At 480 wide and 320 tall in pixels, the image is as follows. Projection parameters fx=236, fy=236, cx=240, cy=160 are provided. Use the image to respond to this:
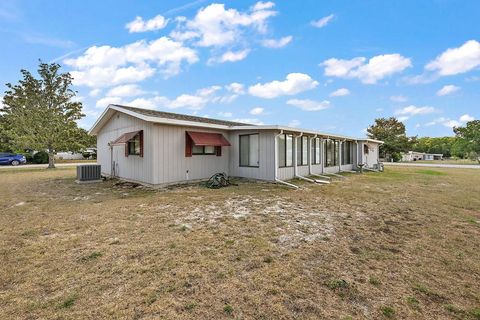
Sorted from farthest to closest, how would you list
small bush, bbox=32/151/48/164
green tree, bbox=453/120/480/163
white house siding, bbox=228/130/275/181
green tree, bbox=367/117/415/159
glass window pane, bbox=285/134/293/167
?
green tree, bbox=453/120/480/163, green tree, bbox=367/117/415/159, small bush, bbox=32/151/48/164, glass window pane, bbox=285/134/293/167, white house siding, bbox=228/130/275/181

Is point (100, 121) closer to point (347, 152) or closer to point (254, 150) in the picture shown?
point (254, 150)

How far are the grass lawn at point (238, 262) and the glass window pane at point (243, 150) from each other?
506 cm

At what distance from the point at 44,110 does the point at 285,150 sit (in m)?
20.2

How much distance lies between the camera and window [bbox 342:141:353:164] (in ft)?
55.6

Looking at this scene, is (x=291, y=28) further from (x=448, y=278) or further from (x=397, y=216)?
(x=448, y=278)

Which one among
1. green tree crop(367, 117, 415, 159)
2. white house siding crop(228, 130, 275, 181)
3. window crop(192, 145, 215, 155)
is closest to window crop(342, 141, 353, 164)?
white house siding crop(228, 130, 275, 181)

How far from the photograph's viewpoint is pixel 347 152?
1748cm

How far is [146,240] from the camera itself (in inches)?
163

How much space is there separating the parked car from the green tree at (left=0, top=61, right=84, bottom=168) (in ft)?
17.7

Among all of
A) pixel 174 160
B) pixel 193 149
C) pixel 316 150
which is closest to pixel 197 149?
pixel 193 149

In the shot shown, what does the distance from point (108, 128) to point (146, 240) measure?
35.8 feet

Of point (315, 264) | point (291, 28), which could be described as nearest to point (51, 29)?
point (291, 28)

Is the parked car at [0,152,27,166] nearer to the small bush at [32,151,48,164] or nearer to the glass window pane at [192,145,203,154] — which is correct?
the small bush at [32,151,48,164]

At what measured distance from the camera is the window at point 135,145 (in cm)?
977
